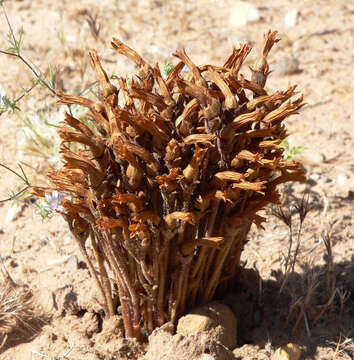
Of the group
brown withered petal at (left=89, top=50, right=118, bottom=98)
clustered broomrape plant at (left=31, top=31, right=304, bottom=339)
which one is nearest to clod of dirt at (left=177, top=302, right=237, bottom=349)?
clustered broomrape plant at (left=31, top=31, right=304, bottom=339)

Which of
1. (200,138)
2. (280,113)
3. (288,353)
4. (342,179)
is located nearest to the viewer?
(200,138)

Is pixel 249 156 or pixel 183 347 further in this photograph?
pixel 183 347

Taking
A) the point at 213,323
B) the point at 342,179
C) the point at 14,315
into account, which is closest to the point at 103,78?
the point at 213,323

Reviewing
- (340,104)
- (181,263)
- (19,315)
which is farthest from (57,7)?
(181,263)

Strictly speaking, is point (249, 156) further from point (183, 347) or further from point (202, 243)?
point (183, 347)

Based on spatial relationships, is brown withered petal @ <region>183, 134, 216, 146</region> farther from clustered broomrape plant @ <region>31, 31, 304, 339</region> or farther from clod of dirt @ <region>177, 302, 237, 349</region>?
clod of dirt @ <region>177, 302, 237, 349</region>

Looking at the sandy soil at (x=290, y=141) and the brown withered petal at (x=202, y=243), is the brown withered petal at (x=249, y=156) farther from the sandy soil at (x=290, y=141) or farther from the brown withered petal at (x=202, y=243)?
the sandy soil at (x=290, y=141)

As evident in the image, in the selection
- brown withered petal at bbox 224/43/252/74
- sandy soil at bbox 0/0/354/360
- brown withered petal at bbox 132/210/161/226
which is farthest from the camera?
sandy soil at bbox 0/0/354/360
